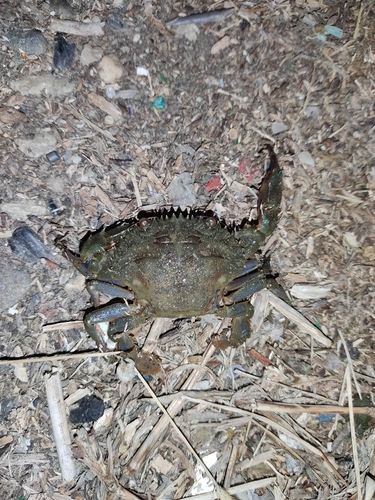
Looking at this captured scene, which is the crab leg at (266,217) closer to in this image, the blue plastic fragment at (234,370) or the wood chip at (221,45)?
the blue plastic fragment at (234,370)

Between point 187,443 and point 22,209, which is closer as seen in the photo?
point 187,443

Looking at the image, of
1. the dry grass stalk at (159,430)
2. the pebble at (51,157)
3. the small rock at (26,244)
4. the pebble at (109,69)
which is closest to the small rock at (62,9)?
the pebble at (109,69)

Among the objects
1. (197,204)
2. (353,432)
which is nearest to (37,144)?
(197,204)

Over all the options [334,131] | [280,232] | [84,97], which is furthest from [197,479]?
[84,97]

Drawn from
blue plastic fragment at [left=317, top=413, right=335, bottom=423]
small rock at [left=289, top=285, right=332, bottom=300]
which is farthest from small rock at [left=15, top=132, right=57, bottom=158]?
blue plastic fragment at [left=317, top=413, right=335, bottom=423]

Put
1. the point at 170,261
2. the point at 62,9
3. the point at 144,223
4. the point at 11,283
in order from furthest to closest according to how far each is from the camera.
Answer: the point at 62,9 < the point at 11,283 < the point at 144,223 < the point at 170,261

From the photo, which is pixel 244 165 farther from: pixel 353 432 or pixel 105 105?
pixel 353 432

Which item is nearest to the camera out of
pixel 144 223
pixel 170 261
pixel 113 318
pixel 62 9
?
pixel 170 261

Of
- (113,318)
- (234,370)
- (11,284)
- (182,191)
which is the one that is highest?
(182,191)
